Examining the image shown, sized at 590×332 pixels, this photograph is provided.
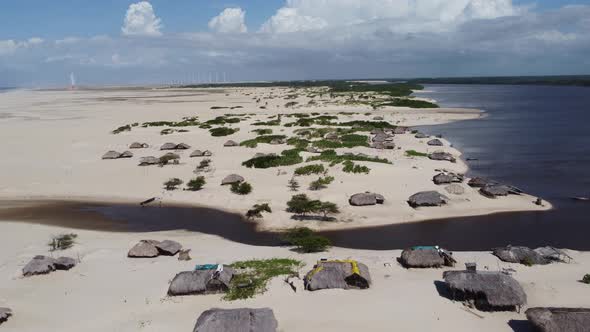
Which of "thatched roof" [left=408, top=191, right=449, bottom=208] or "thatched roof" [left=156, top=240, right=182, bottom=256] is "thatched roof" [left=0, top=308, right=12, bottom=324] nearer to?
"thatched roof" [left=156, top=240, right=182, bottom=256]

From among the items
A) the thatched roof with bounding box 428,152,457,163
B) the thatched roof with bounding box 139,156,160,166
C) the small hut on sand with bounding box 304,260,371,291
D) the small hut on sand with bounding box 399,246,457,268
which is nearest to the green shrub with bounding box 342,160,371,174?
the thatched roof with bounding box 428,152,457,163

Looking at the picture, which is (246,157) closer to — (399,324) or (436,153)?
(436,153)

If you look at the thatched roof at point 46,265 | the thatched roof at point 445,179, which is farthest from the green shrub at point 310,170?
the thatched roof at point 46,265

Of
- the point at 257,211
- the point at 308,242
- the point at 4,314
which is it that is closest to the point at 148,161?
the point at 257,211

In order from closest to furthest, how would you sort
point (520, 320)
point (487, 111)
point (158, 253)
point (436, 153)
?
point (520, 320)
point (158, 253)
point (436, 153)
point (487, 111)

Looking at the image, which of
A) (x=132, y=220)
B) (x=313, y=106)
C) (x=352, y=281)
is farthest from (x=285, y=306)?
(x=313, y=106)
